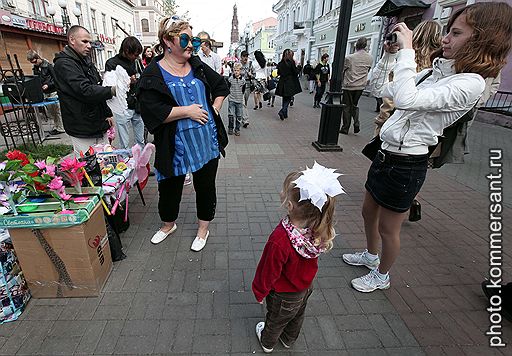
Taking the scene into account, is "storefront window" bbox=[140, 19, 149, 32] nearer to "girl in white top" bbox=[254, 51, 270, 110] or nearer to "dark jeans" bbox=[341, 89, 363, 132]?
"girl in white top" bbox=[254, 51, 270, 110]

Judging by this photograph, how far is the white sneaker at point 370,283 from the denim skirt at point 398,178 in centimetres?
72

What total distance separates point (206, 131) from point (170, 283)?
1318 mm

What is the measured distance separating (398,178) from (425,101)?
1.82ft

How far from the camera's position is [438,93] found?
163 cm

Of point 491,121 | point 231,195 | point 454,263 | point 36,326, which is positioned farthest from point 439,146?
point 491,121

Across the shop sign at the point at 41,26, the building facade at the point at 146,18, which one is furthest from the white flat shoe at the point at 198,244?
the building facade at the point at 146,18

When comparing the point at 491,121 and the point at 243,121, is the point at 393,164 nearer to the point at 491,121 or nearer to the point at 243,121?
the point at 243,121

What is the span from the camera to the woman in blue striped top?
2.29 metres

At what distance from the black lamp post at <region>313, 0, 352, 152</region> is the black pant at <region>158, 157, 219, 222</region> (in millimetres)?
3949

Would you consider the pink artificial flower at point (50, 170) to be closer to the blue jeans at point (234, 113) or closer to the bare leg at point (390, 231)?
the bare leg at point (390, 231)

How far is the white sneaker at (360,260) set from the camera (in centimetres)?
266

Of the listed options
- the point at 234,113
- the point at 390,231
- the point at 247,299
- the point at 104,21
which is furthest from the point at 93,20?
the point at 390,231

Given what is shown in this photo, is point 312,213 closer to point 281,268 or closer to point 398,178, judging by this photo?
point 281,268

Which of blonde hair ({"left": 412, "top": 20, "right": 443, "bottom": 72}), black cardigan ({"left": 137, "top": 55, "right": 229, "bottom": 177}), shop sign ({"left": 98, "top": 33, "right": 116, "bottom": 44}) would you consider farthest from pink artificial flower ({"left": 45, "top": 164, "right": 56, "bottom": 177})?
shop sign ({"left": 98, "top": 33, "right": 116, "bottom": 44})
